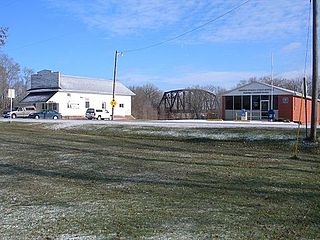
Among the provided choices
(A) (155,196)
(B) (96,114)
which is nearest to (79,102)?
(B) (96,114)

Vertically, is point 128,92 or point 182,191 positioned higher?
point 128,92

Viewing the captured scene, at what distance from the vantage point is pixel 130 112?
85250 millimetres

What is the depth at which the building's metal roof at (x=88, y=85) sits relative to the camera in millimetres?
73875

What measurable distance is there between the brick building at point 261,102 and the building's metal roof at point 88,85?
29.0 metres

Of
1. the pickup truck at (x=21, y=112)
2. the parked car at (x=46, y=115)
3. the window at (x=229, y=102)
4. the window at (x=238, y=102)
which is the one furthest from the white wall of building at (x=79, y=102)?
the window at (x=238, y=102)

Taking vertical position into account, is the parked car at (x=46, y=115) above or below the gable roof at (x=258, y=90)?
below

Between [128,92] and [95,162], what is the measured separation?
7120cm

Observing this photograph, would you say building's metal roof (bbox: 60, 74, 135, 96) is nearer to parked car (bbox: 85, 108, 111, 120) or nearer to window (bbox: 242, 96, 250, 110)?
parked car (bbox: 85, 108, 111, 120)

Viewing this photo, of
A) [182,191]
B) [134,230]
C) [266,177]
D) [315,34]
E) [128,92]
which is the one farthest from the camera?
[128,92]

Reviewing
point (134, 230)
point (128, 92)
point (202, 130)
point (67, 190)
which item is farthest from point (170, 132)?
point (128, 92)

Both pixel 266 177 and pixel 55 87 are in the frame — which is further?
pixel 55 87

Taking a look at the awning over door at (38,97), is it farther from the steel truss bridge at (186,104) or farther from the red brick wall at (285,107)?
the red brick wall at (285,107)

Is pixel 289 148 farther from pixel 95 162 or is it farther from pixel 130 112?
pixel 130 112

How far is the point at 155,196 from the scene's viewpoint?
8.37m
